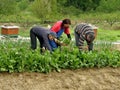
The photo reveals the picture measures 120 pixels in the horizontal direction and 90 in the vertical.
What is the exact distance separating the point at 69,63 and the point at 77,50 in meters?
0.49

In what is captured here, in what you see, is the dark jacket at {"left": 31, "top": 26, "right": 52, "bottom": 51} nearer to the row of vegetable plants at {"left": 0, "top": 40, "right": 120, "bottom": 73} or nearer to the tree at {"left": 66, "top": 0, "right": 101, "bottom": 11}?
the row of vegetable plants at {"left": 0, "top": 40, "right": 120, "bottom": 73}

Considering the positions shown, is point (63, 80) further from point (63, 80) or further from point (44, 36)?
point (44, 36)

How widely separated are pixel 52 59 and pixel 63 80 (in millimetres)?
661

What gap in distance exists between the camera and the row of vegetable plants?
322 inches

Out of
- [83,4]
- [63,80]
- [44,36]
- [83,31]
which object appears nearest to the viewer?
[63,80]

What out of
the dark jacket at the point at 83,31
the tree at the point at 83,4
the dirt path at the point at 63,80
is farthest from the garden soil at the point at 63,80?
the tree at the point at 83,4

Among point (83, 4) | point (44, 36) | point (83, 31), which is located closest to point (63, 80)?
point (44, 36)

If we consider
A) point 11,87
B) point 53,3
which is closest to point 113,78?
point 11,87

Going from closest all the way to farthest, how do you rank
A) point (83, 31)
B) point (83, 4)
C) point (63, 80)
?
point (63, 80)
point (83, 31)
point (83, 4)

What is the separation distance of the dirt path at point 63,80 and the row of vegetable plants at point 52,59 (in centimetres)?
14

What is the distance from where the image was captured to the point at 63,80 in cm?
825

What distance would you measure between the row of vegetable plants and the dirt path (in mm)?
142

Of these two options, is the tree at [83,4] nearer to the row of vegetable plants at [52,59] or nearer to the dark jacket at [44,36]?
the row of vegetable plants at [52,59]

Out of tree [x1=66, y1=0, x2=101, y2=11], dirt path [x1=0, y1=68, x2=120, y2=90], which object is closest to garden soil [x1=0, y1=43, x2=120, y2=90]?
dirt path [x1=0, y1=68, x2=120, y2=90]
